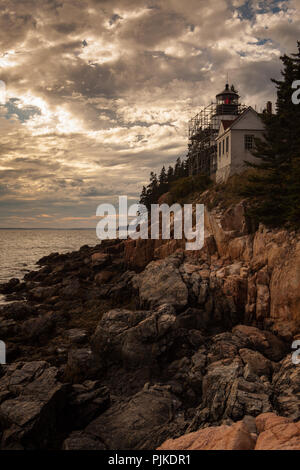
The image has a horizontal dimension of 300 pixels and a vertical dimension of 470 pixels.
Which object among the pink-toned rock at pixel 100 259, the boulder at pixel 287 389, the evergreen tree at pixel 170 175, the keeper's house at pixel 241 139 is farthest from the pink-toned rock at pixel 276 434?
the evergreen tree at pixel 170 175

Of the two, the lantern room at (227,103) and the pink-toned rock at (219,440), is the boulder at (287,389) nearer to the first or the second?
the pink-toned rock at (219,440)

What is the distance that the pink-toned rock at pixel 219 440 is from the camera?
19.0 feet

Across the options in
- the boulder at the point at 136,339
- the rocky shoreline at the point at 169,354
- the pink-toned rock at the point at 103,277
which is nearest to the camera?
the rocky shoreline at the point at 169,354

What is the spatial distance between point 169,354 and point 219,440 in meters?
7.44

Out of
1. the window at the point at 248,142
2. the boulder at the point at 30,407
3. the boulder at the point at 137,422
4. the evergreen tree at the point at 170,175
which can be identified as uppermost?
the evergreen tree at the point at 170,175

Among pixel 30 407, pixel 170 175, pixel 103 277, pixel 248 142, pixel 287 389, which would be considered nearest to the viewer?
pixel 30 407

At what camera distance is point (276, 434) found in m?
6.14

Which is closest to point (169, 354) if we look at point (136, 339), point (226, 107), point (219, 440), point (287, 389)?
point (136, 339)

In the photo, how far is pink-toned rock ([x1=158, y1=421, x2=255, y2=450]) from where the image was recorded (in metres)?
5.78

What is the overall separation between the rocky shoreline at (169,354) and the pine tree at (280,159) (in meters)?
1.53

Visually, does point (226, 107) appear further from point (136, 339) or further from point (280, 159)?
point (136, 339)

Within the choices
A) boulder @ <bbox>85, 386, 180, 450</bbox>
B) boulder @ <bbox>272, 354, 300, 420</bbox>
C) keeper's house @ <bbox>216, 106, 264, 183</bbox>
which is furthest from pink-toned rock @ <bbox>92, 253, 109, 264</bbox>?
boulder @ <bbox>272, 354, 300, 420</bbox>
